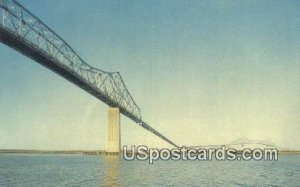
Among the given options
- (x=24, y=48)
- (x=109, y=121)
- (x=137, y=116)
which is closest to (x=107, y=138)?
(x=109, y=121)

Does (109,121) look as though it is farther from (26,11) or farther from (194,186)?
(194,186)

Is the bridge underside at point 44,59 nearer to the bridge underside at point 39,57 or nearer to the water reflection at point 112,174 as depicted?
the bridge underside at point 39,57

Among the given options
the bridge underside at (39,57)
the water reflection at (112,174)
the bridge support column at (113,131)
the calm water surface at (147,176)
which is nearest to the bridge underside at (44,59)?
the bridge underside at (39,57)

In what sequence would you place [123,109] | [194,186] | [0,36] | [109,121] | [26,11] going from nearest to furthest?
1. [194,186]
2. [0,36]
3. [26,11]
4. [109,121]
5. [123,109]

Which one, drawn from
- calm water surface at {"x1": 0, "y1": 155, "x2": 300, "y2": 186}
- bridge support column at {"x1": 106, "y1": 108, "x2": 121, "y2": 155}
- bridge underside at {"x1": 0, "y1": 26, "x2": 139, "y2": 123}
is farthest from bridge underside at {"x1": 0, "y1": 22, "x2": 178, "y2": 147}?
calm water surface at {"x1": 0, "y1": 155, "x2": 300, "y2": 186}

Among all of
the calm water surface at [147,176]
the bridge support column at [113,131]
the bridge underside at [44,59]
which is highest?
the bridge underside at [44,59]

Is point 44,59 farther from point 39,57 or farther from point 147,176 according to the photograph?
point 147,176

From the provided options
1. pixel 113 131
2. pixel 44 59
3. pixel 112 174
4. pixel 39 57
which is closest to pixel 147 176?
pixel 112 174

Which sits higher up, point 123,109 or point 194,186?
point 123,109

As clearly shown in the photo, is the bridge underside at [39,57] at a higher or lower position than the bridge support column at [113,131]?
higher
